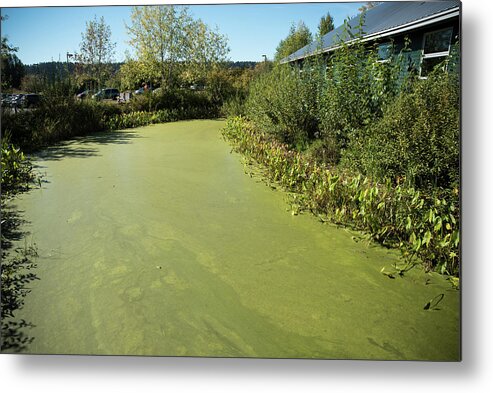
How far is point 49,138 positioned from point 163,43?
1.97 m

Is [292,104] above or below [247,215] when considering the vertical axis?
above

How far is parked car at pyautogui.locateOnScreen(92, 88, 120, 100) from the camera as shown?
24.0 ft

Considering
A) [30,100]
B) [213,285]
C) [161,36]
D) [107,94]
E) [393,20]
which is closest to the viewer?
[213,285]

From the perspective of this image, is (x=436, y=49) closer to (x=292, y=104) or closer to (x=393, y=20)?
(x=393, y=20)

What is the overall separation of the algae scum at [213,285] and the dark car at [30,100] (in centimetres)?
82

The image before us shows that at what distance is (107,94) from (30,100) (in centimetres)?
427

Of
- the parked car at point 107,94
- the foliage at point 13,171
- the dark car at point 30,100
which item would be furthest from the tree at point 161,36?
the foliage at point 13,171

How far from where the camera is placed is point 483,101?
2195 mm

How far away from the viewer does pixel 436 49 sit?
470 centimetres

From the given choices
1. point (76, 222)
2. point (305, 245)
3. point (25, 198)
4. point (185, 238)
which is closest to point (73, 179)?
point (25, 198)

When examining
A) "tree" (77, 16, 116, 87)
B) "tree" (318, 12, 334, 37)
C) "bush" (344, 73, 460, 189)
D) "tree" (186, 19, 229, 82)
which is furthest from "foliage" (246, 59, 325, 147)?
"tree" (77, 16, 116, 87)

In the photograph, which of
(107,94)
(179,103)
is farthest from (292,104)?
(107,94)

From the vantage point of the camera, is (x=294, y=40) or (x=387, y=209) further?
(x=294, y=40)

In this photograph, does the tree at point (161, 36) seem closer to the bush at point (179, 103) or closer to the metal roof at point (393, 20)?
A: the bush at point (179, 103)
